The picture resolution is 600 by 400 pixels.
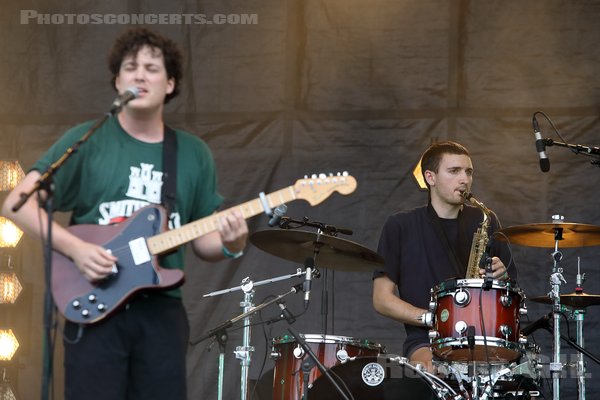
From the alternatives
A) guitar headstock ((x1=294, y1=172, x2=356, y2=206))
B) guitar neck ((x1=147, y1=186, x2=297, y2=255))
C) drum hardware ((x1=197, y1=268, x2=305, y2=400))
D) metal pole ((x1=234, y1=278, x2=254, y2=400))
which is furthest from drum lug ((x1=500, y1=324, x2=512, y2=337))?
guitar neck ((x1=147, y1=186, x2=297, y2=255))

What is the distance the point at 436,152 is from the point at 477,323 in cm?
144

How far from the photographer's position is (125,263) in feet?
13.0

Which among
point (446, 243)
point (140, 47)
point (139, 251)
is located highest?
point (140, 47)

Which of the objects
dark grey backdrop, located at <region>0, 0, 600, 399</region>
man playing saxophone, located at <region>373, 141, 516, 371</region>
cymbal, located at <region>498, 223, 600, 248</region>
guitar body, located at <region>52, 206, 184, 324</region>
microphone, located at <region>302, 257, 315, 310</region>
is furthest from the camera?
dark grey backdrop, located at <region>0, 0, 600, 399</region>

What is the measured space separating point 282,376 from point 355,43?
249cm

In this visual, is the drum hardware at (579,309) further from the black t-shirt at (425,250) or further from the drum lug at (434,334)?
the drum lug at (434,334)

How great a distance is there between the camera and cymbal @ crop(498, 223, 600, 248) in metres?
6.12

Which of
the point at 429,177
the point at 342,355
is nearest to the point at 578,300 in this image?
the point at 429,177

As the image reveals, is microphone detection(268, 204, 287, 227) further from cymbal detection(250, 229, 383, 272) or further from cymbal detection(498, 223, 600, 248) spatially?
cymbal detection(498, 223, 600, 248)

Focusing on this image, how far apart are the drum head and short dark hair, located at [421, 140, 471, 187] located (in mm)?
1550

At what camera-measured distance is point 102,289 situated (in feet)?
12.9

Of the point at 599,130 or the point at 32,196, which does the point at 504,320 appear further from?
the point at 32,196

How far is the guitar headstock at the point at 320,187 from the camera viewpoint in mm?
A: 4203

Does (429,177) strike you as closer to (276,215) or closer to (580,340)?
(580,340)
